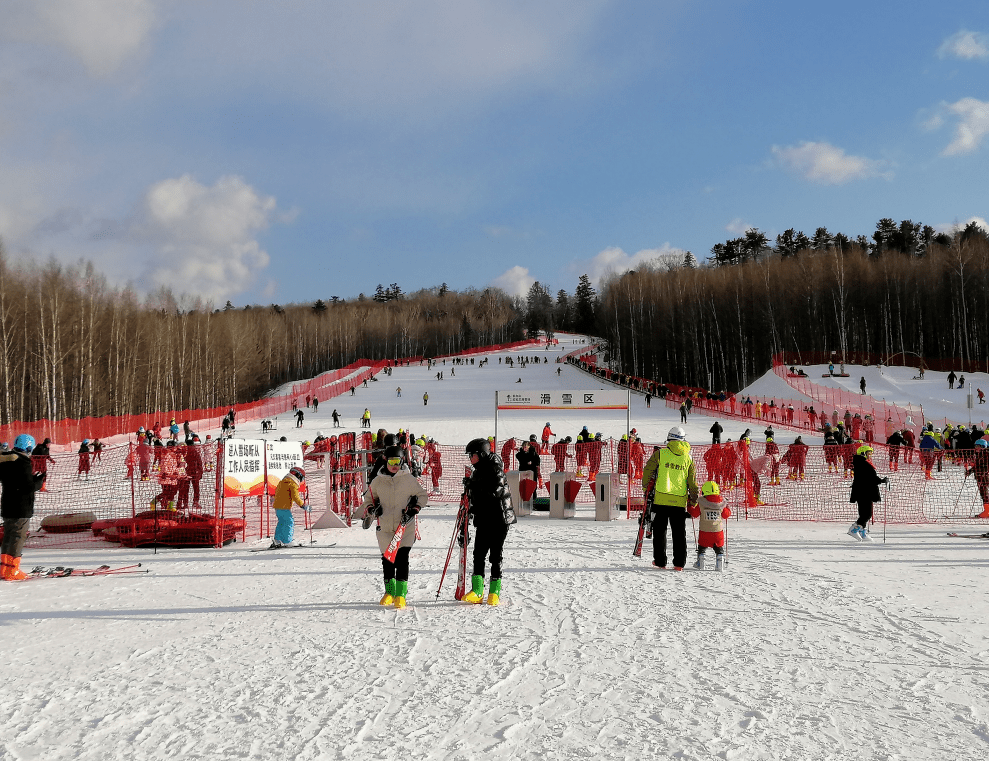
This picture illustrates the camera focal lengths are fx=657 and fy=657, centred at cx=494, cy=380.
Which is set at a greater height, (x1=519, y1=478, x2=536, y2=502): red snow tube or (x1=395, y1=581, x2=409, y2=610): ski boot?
(x1=519, y1=478, x2=536, y2=502): red snow tube

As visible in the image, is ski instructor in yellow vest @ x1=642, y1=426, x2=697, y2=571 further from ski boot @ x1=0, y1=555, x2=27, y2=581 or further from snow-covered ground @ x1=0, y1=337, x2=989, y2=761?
ski boot @ x1=0, y1=555, x2=27, y2=581

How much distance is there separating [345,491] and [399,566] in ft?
24.0

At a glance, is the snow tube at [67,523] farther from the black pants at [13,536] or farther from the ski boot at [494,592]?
the ski boot at [494,592]

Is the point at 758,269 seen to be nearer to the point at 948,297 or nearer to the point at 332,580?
the point at 948,297

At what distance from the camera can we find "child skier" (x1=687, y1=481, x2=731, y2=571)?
304 inches

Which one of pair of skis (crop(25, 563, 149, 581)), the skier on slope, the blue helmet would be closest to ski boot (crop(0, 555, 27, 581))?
pair of skis (crop(25, 563, 149, 581))

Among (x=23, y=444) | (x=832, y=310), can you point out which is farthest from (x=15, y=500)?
(x=832, y=310)

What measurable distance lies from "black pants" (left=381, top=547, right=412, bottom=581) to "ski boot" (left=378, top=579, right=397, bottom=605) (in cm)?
5

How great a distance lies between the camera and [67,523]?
35.1 ft

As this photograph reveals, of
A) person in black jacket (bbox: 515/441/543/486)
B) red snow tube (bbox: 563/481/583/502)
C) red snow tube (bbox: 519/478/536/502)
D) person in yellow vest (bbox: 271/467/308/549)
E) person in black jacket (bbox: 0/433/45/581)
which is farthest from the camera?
person in black jacket (bbox: 515/441/543/486)

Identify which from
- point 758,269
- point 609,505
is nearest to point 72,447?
point 609,505

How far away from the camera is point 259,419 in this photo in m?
38.9

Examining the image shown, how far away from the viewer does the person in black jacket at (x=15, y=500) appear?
23.6 ft

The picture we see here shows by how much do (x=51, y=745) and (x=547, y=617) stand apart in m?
3.66
